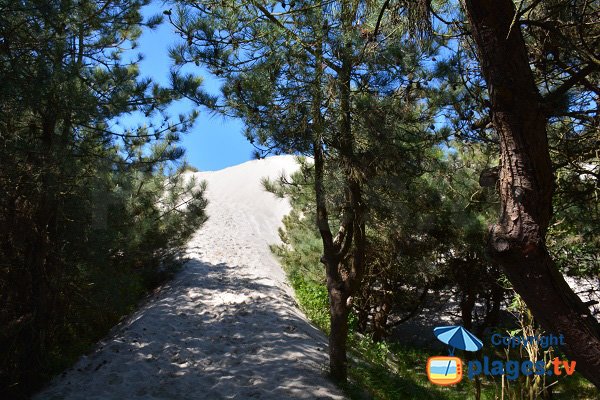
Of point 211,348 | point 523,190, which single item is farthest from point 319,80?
point 211,348

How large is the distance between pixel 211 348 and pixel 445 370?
425 centimetres

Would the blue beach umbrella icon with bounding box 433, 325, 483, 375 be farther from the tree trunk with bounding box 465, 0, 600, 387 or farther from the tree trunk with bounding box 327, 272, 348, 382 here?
the tree trunk with bounding box 327, 272, 348, 382

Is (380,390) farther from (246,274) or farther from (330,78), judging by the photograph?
(246,274)

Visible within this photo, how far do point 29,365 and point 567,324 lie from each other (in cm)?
570

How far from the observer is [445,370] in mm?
3268

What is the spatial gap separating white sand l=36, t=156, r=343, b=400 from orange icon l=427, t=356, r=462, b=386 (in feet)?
7.43

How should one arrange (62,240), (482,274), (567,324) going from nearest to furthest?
(567,324), (62,240), (482,274)

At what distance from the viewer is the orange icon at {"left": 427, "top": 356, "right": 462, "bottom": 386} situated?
124 inches

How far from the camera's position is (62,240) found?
6047 millimetres

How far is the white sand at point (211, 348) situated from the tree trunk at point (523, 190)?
347cm

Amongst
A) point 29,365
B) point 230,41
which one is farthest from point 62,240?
→ point 230,41
